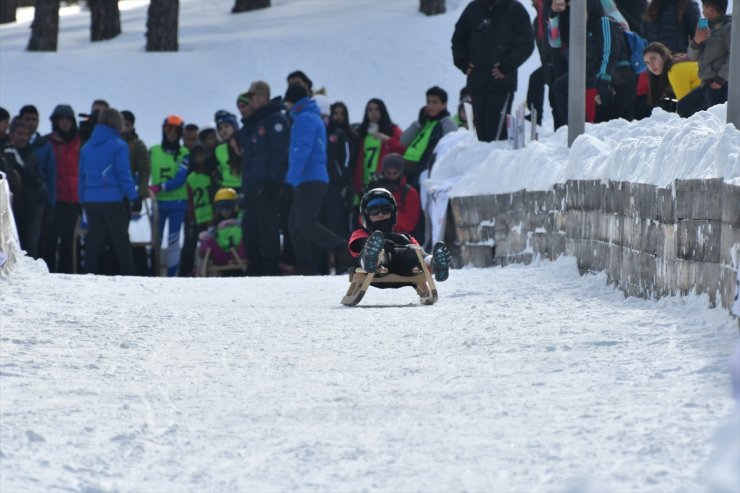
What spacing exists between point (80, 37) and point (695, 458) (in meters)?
31.6

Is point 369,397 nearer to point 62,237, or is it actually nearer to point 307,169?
point 307,169

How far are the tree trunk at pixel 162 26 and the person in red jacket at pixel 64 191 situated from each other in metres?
Result: 15.7

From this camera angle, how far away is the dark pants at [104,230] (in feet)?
47.3

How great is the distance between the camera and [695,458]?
14.7ft

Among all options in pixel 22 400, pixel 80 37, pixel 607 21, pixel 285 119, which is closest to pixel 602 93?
pixel 607 21

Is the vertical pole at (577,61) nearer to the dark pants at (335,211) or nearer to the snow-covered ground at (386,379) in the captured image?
the snow-covered ground at (386,379)

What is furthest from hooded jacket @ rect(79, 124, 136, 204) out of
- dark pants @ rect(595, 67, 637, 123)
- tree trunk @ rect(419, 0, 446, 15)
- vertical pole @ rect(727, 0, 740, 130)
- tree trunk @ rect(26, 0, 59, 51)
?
tree trunk @ rect(419, 0, 446, 15)

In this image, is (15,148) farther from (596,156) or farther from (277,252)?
(596,156)

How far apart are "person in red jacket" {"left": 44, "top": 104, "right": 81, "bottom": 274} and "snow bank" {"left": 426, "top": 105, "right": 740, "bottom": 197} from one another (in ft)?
11.4

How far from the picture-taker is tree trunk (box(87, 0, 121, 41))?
3322 centimetres

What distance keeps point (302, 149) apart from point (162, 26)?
18.0 metres

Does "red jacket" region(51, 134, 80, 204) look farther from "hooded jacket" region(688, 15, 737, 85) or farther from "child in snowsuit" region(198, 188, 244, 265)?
"hooded jacket" region(688, 15, 737, 85)

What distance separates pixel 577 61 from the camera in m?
11.9

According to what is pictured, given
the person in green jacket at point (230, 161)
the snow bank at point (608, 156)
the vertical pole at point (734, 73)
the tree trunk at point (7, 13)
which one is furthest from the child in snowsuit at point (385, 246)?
the tree trunk at point (7, 13)
